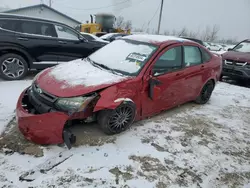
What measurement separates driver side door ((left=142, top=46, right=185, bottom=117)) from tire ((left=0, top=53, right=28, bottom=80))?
147 inches

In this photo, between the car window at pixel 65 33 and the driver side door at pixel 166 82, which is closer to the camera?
the driver side door at pixel 166 82

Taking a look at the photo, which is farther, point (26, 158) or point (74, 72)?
point (74, 72)

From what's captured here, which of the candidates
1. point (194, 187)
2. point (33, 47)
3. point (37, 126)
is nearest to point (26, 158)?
point (37, 126)

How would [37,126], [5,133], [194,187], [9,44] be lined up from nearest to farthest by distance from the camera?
[194,187] < [37,126] < [5,133] < [9,44]

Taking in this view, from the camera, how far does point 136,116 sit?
3895mm

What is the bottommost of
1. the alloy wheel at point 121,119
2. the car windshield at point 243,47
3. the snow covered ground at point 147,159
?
the snow covered ground at point 147,159

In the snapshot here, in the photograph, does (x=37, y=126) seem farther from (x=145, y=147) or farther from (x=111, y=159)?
(x=145, y=147)

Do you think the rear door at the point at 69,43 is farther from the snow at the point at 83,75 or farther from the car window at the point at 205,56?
the car window at the point at 205,56

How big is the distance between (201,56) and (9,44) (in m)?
→ 4.60

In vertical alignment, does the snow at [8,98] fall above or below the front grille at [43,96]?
below

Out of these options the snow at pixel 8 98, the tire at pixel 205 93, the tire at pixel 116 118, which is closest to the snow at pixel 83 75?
the tire at pixel 116 118

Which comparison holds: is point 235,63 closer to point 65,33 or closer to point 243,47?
point 243,47

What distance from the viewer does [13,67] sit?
5910 mm

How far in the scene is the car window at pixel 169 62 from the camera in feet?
13.1
